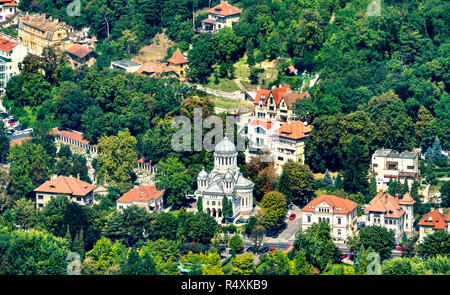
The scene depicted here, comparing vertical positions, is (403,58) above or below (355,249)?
above

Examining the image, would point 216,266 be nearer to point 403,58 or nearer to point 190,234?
point 190,234

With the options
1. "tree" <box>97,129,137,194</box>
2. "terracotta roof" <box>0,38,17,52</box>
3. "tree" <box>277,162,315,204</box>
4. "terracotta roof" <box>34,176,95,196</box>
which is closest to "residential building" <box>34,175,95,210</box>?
"terracotta roof" <box>34,176,95,196</box>

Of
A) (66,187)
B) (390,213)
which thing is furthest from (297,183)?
(66,187)

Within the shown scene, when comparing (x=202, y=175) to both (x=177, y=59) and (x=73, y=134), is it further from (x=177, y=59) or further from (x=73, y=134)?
(x=177, y=59)

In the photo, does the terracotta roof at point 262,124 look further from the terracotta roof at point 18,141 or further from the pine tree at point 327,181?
the terracotta roof at point 18,141

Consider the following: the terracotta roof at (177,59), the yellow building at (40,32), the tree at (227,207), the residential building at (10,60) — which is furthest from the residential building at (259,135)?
the residential building at (10,60)

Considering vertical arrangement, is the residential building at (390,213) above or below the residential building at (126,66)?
below

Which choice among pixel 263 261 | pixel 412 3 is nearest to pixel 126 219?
pixel 263 261
